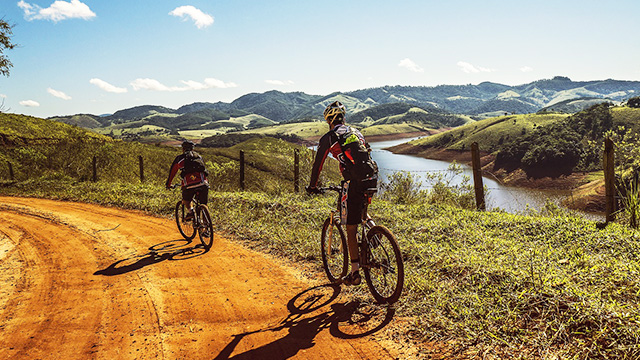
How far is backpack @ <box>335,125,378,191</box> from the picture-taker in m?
4.38

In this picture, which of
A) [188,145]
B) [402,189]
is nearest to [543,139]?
[402,189]

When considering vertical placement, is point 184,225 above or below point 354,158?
below

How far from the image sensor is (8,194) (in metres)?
16.9

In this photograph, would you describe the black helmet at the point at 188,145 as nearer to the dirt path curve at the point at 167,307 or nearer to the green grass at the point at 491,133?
the dirt path curve at the point at 167,307

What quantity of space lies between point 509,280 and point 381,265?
1503 mm

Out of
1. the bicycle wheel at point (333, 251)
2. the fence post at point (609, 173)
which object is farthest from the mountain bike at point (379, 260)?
the fence post at point (609, 173)

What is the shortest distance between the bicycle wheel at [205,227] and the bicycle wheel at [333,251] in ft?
10.2

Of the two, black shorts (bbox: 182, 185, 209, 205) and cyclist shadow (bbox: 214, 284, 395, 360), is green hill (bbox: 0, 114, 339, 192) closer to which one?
black shorts (bbox: 182, 185, 209, 205)

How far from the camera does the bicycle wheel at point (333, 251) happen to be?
521cm

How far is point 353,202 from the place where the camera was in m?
4.54

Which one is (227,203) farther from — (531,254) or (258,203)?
(531,254)

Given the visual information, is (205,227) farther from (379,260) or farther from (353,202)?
(379,260)

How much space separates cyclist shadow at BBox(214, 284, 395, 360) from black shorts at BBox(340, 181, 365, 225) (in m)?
1.13

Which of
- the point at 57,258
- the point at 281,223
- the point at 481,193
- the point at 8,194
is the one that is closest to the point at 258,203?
the point at 281,223
